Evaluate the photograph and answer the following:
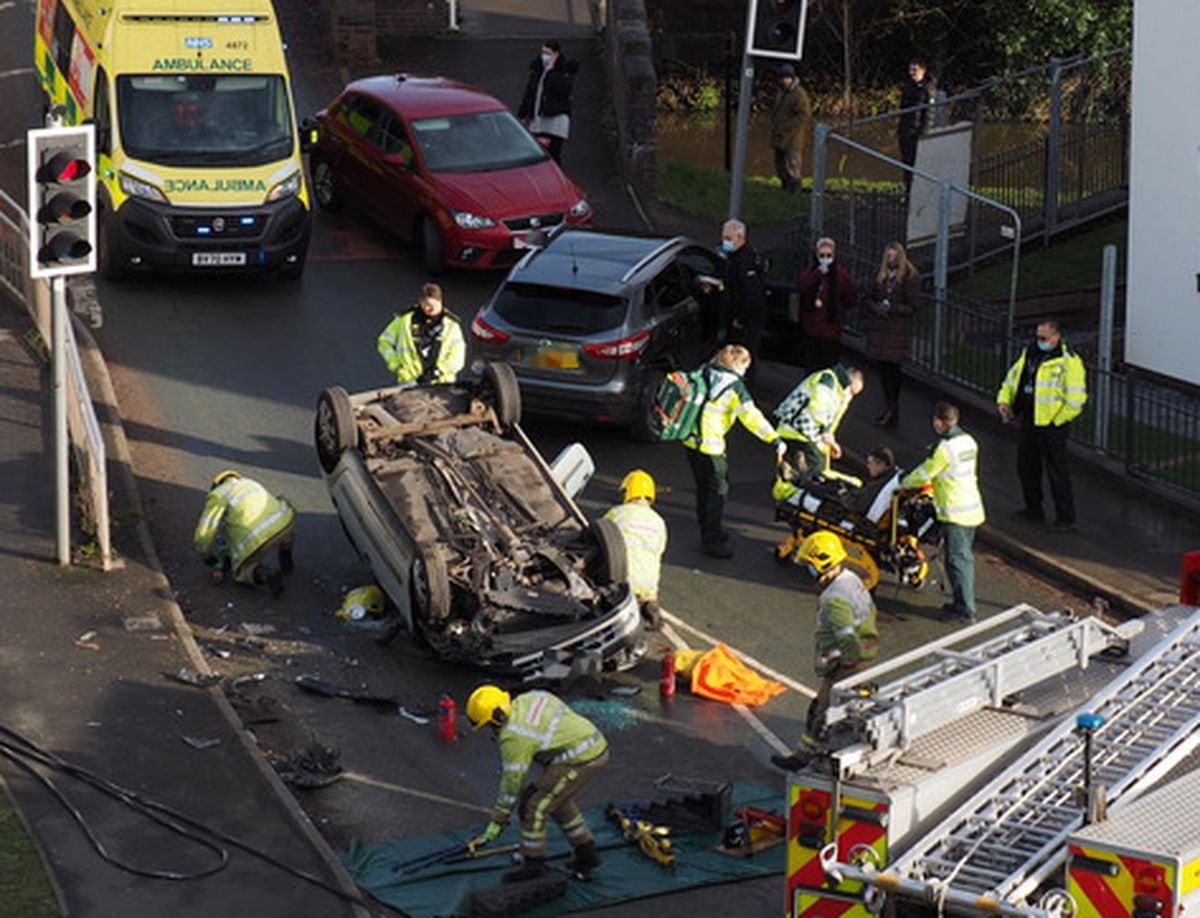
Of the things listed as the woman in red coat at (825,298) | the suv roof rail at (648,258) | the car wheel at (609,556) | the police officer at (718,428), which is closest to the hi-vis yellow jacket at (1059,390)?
the police officer at (718,428)

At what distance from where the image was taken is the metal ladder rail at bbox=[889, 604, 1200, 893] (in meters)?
11.6

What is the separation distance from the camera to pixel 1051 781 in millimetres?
12258

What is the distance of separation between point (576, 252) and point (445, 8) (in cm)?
1355

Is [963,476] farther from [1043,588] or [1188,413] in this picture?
[1188,413]

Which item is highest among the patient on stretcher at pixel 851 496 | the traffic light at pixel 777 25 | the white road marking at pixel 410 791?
the traffic light at pixel 777 25

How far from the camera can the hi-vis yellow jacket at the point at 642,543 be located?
18172 mm

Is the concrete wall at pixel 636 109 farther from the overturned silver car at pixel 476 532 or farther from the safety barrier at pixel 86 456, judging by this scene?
the overturned silver car at pixel 476 532

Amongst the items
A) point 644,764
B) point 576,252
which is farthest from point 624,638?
point 576,252

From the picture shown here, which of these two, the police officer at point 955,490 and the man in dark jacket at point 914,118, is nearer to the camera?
the police officer at point 955,490

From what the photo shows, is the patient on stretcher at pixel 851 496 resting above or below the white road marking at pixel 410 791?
above

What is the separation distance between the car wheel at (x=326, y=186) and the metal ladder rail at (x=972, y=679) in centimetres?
1609

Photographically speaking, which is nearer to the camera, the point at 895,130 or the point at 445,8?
the point at 895,130

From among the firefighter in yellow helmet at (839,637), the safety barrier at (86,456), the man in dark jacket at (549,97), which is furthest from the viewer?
the man in dark jacket at (549,97)

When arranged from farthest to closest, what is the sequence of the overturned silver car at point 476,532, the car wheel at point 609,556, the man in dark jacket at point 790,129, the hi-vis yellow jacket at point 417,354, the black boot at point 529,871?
the man in dark jacket at point 790,129 → the hi-vis yellow jacket at point 417,354 → the car wheel at point 609,556 → the overturned silver car at point 476,532 → the black boot at point 529,871
